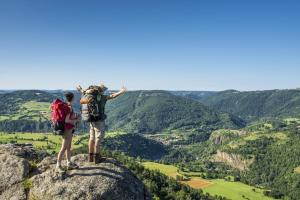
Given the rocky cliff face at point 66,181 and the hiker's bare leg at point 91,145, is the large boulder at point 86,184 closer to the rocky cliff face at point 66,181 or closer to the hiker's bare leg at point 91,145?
the rocky cliff face at point 66,181

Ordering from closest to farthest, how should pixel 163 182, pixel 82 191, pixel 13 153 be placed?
pixel 82 191, pixel 13 153, pixel 163 182

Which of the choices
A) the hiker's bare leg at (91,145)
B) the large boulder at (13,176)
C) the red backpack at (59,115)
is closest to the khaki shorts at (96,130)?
the hiker's bare leg at (91,145)

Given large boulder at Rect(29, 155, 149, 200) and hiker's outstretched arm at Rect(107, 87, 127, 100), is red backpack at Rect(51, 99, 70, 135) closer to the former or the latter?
large boulder at Rect(29, 155, 149, 200)

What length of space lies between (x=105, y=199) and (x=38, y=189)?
349cm

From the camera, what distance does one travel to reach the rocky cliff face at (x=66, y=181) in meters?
19.2

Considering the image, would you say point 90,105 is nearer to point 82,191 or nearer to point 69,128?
point 69,128

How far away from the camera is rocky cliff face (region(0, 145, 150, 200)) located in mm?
19219

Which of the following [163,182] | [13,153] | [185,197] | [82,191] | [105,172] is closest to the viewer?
[82,191]

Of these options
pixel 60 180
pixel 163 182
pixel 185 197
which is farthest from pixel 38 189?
pixel 163 182

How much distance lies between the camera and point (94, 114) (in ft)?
72.4

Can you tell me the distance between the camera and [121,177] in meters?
21.0

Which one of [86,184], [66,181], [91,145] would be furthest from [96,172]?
[91,145]

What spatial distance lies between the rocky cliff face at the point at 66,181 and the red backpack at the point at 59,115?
2327 millimetres

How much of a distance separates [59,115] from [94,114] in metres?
2.22
